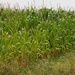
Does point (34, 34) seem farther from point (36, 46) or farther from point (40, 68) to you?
point (40, 68)

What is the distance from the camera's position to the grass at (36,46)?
600 cm

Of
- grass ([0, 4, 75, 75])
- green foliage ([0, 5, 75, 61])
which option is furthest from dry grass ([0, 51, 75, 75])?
green foliage ([0, 5, 75, 61])

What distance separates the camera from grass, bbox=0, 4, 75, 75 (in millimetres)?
6000

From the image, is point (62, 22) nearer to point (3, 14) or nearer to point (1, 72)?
point (3, 14)

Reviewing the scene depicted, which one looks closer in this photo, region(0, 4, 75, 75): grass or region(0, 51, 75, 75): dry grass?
region(0, 51, 75, 75): dry grass

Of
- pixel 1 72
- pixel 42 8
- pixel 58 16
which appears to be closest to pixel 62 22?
pixel 58 16

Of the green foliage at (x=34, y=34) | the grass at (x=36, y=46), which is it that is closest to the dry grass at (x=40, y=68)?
the grass at (x=36, y=46)

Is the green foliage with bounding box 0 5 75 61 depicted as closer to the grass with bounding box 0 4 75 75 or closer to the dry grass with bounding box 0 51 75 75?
the grass with bounding box 0 4 75 75

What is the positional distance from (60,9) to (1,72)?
5.40 meters

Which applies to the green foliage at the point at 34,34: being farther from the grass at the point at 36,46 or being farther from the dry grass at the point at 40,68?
the dry grass at the point at 40,68

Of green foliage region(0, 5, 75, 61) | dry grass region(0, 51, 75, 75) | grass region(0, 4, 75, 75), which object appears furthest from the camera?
green foliage region(0, 5, 75, 61)

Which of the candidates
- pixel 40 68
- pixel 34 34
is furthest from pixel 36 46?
pixel 40 68

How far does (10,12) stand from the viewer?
977 centimetres

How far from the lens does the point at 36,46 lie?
704 cm
